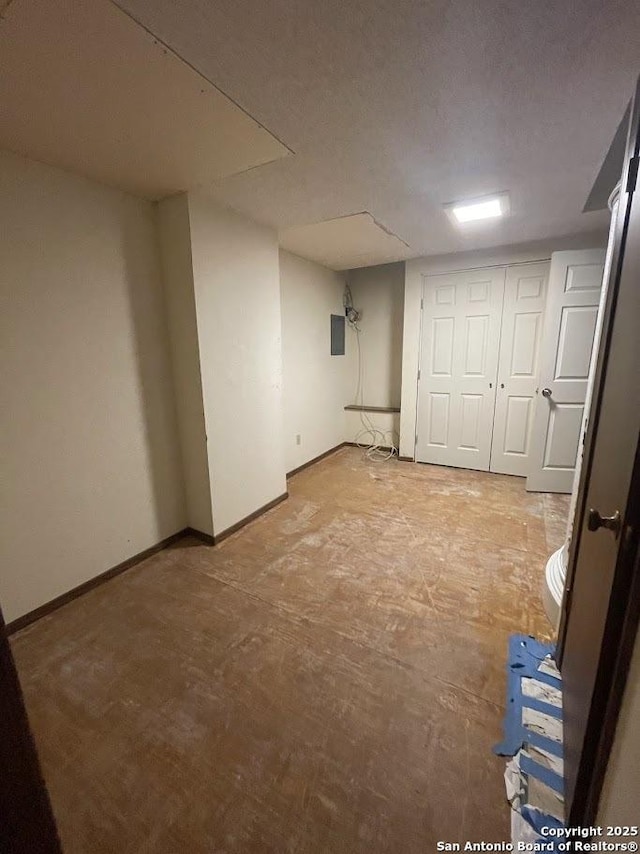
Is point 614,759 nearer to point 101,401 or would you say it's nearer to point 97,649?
point 97,649

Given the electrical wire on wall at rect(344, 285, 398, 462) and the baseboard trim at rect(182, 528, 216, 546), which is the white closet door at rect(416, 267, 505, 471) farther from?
the baseboard trim at rect(182, 528, 216, 546)

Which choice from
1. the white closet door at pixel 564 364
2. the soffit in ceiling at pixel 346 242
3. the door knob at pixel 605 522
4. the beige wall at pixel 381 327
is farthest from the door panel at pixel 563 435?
the door knob at pixel 605 522

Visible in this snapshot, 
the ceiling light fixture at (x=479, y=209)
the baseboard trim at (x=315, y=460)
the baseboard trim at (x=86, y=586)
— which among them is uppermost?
the ceiling light fixture at (x=479, y=209)

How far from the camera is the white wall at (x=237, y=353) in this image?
2.35 meters

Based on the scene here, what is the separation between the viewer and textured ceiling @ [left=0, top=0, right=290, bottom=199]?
107 centimetres

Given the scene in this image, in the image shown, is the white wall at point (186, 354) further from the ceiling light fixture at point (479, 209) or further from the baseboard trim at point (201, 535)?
the ceiling light fixture at point (479, 209)

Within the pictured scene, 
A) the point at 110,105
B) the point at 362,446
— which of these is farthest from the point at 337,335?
the point at 110,105

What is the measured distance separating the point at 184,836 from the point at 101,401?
77.6 inches

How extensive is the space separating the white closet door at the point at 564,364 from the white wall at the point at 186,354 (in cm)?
300

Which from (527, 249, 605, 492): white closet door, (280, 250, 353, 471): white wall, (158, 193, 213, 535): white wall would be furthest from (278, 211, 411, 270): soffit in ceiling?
(527, 249, 605, 492): white closet door

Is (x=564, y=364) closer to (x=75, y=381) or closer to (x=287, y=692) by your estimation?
(x=287, y=692)

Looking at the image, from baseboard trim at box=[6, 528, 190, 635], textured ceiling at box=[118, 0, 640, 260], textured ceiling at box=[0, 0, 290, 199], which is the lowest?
baseboard trim at box=[6, 528, 190, 635]

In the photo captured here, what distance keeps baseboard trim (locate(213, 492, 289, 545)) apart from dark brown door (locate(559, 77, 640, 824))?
7.01ft

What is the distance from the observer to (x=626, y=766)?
2.42 ft
